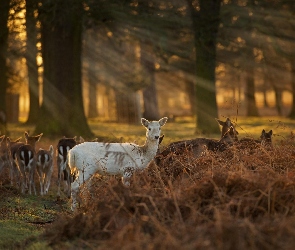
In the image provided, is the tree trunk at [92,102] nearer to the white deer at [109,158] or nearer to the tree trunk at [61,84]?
the tree trunk at [61,84]

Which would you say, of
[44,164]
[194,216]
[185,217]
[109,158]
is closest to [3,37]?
[44,164]

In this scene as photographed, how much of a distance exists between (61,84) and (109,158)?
15.0 m

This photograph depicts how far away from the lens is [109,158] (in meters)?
12.0

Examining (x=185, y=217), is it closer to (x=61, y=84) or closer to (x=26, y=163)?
(x=26, y=163)

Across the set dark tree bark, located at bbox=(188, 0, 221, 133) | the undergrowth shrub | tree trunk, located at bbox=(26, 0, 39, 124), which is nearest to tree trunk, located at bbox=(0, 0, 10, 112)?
tree trunk, located at bbox=(26, 0, 39, 124)

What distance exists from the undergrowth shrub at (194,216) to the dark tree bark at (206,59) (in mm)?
18748

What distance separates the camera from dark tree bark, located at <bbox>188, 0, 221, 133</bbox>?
91.6 feet

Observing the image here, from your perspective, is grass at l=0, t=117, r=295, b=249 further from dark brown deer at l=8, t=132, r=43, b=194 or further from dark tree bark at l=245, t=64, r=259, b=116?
dark tree bark at l=245, t=64, r=259, b=116

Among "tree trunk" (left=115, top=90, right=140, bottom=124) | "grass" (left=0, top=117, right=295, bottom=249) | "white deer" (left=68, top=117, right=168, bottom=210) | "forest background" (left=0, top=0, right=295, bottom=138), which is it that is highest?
"forest background" (left=0, top=0, right=295, bottom=138)

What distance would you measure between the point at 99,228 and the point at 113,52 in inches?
1679

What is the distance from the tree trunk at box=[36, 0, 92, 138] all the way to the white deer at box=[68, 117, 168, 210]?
44.0 ft

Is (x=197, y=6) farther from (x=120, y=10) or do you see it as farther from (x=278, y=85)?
(x=278, y=85)

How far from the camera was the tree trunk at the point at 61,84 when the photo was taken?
25.9 meters

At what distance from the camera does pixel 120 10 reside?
25.5 m
